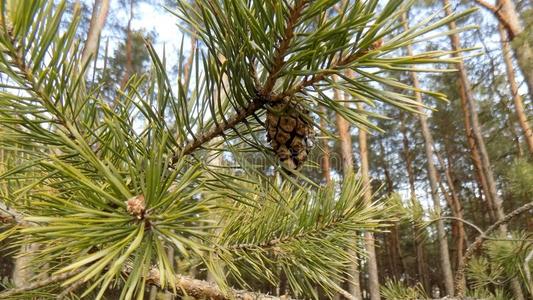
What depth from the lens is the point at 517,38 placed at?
2.01 m

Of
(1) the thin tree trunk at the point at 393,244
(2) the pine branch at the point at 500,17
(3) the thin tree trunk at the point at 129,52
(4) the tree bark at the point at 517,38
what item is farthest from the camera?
(1) the thin tree trunk at the point at 393,244

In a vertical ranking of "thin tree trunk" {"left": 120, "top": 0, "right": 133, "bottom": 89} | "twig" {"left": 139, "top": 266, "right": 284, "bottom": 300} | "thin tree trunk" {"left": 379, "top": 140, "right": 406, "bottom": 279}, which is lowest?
"twig" {"left": 139, "top": 266, "right": 284, "bottom": 300}

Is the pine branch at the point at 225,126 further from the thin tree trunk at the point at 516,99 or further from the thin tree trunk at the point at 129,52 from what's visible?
the thin tree trunk at the point at 129,52

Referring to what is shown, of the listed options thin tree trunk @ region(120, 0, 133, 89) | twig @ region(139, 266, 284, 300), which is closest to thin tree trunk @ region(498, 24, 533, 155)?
twig @ region(139, 266, 284, 300)

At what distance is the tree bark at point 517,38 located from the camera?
204cm

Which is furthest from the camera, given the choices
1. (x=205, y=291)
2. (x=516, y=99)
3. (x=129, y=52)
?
(x=129, y=52)

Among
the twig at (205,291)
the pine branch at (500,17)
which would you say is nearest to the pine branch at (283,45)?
the twig at (205,291)

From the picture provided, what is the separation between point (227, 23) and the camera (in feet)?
1.28

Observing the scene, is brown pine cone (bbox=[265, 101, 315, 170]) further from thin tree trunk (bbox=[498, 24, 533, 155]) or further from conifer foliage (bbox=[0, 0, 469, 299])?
thin tree trunk (bbox=[498, 24, 533, 155])

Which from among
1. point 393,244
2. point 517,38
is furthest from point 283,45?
point 393,244

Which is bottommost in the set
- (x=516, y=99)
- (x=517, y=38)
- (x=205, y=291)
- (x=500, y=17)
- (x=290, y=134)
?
(x=205, y=291)

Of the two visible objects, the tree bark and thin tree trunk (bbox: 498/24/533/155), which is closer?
the tree bark

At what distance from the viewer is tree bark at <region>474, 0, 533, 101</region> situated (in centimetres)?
204

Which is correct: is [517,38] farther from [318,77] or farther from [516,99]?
[516,99]
